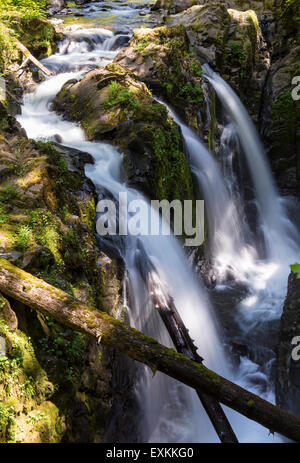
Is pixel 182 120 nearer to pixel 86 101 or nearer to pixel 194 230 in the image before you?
pixel 86 101

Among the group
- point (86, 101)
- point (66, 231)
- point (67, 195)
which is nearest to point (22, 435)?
point (66, 231)

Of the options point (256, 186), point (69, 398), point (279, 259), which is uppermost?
point (256, 186)

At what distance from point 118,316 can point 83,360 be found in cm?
118

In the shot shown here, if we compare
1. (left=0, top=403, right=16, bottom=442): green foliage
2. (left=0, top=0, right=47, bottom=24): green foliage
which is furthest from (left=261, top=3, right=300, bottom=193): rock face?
(left=0, top=403, right=16, bottom=442): green foliage

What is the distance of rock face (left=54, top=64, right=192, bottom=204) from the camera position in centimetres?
703

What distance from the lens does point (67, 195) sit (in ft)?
17.0

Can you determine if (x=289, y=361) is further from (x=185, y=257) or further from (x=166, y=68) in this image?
(x=166, y=68)

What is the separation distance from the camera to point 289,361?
18.6 feet

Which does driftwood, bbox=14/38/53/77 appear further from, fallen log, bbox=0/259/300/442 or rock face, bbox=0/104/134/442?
fallen log, bbox=0/259/300/442

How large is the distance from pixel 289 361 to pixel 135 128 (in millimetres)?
5161

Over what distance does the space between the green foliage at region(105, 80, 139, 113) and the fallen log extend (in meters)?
5.37

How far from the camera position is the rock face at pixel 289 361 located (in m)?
5.38

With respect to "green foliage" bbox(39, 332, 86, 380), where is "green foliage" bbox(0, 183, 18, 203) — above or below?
above

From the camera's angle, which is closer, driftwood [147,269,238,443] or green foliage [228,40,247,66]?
driftwood [147,269,238,443]
